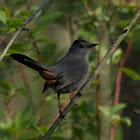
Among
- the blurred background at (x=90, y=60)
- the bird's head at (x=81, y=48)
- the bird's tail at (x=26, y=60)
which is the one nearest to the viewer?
the bird's tail at (x=26, y=60)

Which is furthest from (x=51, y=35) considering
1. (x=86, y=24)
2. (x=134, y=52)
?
(x=86, y=24)

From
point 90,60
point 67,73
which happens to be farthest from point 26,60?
point 90,60

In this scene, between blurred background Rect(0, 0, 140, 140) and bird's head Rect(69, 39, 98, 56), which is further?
bird's head Rect(69, 39, 98, 56)

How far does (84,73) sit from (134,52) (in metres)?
1.66

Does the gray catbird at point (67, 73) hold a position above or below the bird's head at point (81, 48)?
below

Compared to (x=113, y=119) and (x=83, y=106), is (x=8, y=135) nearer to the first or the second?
(x=83, y=106)

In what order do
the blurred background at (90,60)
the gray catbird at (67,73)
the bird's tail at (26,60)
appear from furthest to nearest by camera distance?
1. the blurred background at (90,60)
2. the gray catbird at (67,73)
3. the bird's tail at (26,60)

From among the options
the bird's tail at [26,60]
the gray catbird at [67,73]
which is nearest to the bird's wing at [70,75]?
the gray catbird at [67,73]

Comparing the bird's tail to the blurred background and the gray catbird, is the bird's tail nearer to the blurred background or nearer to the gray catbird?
the gray catbird

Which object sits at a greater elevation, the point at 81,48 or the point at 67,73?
the point at 81,48

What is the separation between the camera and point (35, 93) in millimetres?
7711

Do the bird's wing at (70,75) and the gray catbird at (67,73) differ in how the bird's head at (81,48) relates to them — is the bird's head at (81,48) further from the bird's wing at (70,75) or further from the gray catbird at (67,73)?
the bird's wing at (70,75)

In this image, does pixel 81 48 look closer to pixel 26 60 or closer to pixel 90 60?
pixel 90 60

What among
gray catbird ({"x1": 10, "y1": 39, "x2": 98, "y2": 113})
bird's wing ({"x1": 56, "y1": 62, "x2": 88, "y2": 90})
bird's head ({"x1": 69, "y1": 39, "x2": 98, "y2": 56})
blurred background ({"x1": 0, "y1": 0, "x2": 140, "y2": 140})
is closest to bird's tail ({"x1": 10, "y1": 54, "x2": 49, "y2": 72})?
gray catbird ({"x1": 10, "y1": 39, "x2": 98, "y2": 113})
